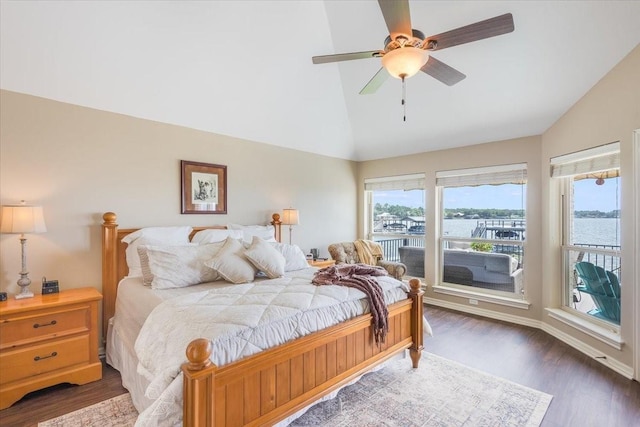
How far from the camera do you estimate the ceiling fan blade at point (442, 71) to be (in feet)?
8.11

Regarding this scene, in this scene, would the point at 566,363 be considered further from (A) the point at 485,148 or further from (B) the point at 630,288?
(A) the point at 485,148

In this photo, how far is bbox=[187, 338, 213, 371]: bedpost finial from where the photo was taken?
1.44 meters

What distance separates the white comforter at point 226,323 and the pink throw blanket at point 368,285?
2.9 inches

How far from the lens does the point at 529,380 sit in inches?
106

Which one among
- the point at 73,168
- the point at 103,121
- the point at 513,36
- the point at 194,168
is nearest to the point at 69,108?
the point at 103,121

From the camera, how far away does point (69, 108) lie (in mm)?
2928

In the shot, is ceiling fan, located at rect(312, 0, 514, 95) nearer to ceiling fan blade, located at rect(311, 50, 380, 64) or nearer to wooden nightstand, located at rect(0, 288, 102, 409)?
ceiling fan blade, located at rect(311, 50, 380, 64)

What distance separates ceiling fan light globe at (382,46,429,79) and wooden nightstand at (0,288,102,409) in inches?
116

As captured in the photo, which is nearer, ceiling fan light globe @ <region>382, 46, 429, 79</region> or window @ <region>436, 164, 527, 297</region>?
ceiling fan light globe @ <region>382, 46, 429, 79</region>

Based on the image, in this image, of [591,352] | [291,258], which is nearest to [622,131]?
[591,352]

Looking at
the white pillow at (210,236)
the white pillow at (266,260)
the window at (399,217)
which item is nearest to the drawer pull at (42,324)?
the white pillow at (210,236)

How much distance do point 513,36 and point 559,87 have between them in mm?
861

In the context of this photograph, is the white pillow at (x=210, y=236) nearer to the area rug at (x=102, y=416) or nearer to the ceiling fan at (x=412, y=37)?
the area rug at (x=102, y=416)

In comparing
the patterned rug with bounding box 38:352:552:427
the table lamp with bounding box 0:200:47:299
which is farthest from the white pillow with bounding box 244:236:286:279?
the table lamp with bounding box 0:200:47:299
